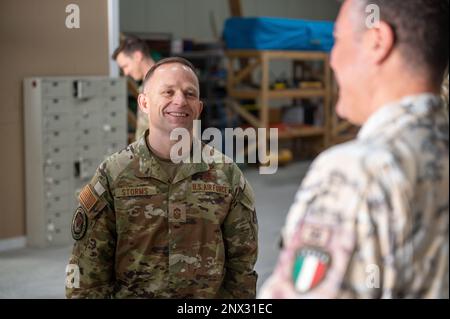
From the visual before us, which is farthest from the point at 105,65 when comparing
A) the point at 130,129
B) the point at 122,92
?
the point at 130,129

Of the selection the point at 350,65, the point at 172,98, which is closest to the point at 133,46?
the point at 172,98

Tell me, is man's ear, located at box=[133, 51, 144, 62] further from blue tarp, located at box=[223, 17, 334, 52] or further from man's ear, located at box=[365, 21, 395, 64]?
blue tarp, located at box=[223, 17, 334, 52]

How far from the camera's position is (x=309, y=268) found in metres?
0.95

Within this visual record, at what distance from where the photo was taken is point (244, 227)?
2328 mm

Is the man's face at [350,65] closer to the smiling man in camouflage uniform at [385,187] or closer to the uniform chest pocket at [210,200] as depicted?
the smiling man in camouflage uniform at [385,187]

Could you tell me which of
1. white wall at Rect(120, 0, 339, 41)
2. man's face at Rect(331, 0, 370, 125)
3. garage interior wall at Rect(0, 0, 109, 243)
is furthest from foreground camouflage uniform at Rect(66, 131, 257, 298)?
white wall at Rect(120, 0, 339, 41)

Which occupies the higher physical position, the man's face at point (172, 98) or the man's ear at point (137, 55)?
the man's ear at point (137, 55)

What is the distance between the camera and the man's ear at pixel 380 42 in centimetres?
104

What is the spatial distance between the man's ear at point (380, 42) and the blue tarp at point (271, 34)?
931 centimetres

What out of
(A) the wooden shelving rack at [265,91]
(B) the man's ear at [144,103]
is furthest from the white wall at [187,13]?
(B) the man's ear at [144,103]

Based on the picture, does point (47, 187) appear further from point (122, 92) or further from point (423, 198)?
point (423, 198)

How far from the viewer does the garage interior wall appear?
5.88m

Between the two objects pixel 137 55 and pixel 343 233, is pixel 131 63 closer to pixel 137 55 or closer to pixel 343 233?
pixel 137 55

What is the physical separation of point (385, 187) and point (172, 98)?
146cm
